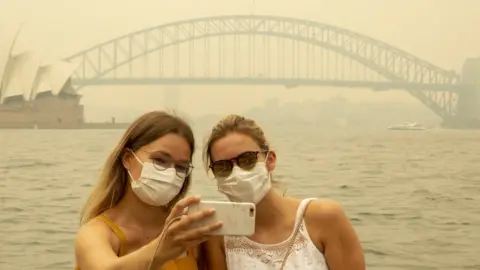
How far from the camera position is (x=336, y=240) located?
4.38ft

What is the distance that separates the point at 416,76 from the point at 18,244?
1.83 m

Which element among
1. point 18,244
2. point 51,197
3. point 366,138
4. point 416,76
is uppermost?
point 416,76

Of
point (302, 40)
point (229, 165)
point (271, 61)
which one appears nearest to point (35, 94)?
point (271, 61)

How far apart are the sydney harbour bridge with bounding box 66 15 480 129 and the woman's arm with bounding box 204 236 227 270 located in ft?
4.75

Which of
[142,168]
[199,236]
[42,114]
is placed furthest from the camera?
[42,114]

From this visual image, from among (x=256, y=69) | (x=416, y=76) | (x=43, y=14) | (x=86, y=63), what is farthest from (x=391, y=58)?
(x=43, y=14)

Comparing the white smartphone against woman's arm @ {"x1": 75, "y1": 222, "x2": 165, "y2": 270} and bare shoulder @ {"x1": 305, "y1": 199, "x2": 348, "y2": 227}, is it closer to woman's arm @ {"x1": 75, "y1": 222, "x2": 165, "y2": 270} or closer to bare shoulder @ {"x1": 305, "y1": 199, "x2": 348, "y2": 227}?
woman's arm @ {"x1": 75, "y1": 222, "x2": 165, "y2": 270}

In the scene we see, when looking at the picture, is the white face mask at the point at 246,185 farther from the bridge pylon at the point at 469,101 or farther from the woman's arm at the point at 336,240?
the bridge pylon at the point at 469,101

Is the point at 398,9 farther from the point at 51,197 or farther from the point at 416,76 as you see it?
the point at 51,197

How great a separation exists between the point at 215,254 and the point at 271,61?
155 cm

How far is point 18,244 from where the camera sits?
8.69ft

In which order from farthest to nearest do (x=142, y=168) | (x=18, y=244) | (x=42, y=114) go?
(x=42, y=114) < (x=18, y=244) < (x=142, y=168)

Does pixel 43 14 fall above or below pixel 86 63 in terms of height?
above

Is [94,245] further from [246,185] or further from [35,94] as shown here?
[35,94]
